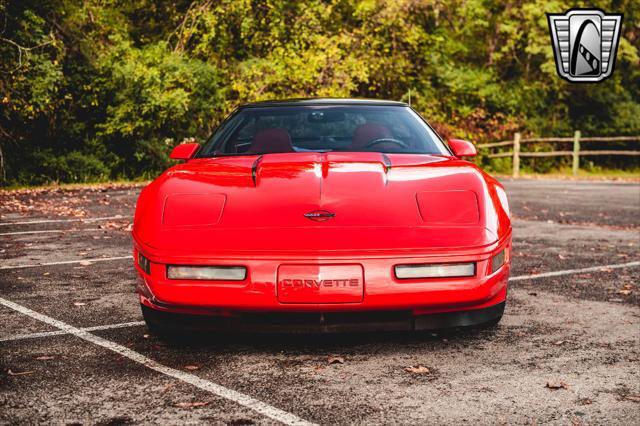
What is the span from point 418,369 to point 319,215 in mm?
910

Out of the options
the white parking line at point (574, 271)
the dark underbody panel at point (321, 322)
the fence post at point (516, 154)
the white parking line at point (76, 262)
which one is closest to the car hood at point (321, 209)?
the dark underbody panel at point (321, 322)

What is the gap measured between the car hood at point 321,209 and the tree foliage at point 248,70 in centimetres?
1505

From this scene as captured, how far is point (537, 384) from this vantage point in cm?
402

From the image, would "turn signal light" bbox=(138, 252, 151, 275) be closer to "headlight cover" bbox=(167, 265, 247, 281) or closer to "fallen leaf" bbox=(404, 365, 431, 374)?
"headlight cover" bbox=(167, 265, 247, 281)

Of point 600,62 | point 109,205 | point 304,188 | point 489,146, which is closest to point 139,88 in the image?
point 109,205

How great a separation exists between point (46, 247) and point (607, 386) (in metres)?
6.55

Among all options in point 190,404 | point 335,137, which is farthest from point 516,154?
point 190,404

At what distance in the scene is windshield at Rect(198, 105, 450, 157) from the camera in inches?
218

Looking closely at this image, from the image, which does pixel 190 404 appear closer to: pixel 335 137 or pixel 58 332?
pixel 58 332

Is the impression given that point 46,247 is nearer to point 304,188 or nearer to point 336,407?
point 304,188

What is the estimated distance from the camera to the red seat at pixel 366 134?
5.62 m

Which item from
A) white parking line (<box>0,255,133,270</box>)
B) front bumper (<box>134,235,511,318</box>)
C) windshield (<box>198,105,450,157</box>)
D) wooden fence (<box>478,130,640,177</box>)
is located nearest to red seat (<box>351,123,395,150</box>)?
windshield (<box>198,105,450,157</box>)

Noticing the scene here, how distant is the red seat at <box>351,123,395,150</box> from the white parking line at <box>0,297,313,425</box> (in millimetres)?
1992

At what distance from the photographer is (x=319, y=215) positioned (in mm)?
4352
